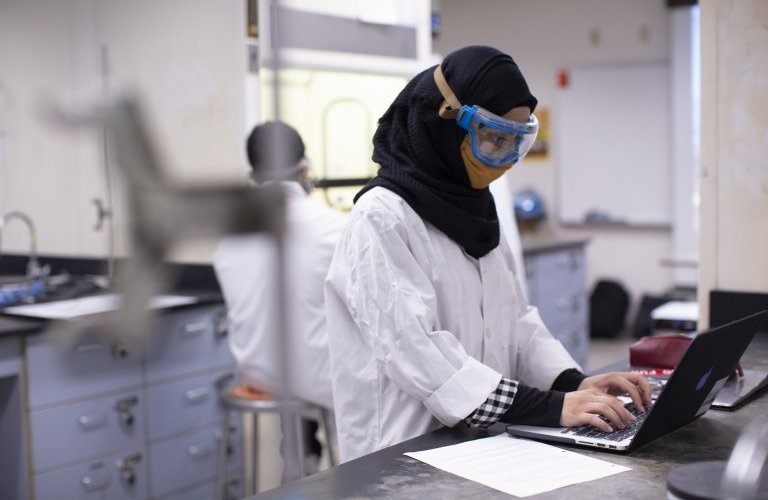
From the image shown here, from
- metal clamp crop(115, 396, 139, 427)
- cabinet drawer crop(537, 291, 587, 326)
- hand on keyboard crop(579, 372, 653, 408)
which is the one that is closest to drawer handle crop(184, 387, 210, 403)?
metal clamp crop(115, 396, 139, 427)

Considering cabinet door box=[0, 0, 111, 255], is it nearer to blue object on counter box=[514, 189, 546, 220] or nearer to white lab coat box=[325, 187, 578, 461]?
white lab coat box=[325, 187, 578, 461]

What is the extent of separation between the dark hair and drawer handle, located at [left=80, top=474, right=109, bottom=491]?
2.54m

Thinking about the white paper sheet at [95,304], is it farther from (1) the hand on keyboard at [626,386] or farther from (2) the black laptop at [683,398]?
(1) the hand on keyboard at [626,386]

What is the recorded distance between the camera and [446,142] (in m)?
1.53

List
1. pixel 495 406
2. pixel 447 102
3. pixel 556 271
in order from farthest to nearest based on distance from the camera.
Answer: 1. pixel 556 271
2. pixel 447 102
3. pixel 495 406

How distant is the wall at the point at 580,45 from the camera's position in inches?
250

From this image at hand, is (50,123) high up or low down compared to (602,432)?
up

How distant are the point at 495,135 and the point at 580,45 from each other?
543 centimetres

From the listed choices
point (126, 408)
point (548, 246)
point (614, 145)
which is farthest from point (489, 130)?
point (614, 145)

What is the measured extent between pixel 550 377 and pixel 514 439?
327 millimetres

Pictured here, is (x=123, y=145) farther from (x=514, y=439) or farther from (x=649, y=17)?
(x=649, y=17)

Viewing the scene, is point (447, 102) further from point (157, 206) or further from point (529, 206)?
point (529, 206)

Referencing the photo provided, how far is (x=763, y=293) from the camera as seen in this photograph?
2.18 m

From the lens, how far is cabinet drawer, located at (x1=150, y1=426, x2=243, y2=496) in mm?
2932
